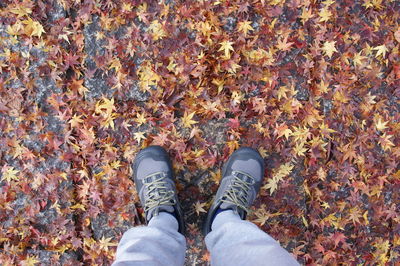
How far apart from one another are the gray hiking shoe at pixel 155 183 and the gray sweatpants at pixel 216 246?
82 mm

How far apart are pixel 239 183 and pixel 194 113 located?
0.50 meters

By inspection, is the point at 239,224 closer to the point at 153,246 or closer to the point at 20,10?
the point at 153,246

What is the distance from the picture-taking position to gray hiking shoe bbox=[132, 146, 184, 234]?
76.4 inches

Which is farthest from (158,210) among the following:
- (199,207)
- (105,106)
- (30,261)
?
(30,261)

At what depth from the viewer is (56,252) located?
2107mm

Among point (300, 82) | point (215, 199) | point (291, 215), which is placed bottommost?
point (291, 215)

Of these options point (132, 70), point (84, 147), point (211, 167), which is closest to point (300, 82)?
point (211, 167)

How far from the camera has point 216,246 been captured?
1.68 metres

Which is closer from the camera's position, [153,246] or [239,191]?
[153,246]

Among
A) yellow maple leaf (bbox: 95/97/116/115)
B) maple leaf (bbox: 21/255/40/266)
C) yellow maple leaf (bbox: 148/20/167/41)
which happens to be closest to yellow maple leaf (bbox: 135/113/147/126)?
yellow maple leaf (bbox: 95/97/116/115)

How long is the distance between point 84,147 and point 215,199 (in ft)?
2.79

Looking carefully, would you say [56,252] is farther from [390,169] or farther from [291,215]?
[390,169]

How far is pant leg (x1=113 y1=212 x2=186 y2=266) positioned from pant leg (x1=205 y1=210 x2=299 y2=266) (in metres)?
0.19

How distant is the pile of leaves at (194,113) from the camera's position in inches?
79.4
